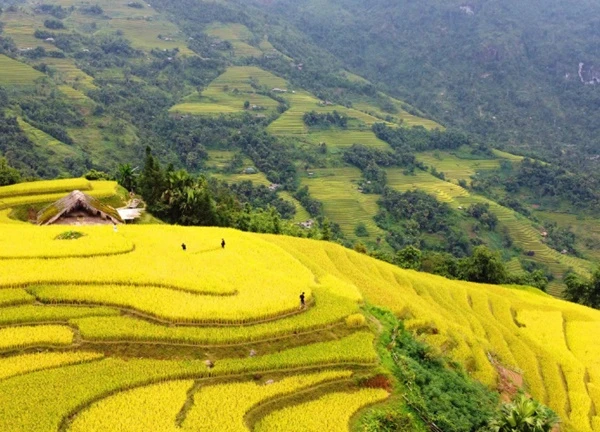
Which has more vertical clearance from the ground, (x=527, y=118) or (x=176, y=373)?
(x=176, y=373)

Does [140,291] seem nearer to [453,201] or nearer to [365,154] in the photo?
[453,201]

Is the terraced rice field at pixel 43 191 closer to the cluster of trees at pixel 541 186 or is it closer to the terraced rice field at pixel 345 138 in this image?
the terraced rice field at pixel 345 138

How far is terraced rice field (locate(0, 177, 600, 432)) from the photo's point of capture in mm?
13727

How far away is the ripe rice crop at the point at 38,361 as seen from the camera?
559 inches

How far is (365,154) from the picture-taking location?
10331cm

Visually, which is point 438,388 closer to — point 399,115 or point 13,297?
point 13,297

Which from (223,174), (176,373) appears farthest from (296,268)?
(223,174)

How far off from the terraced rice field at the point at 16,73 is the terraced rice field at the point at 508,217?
76.9 meters

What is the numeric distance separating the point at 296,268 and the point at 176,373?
32.2 ft

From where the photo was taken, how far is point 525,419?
14.6 metres

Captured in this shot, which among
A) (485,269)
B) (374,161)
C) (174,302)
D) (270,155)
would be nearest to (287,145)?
(270,155)

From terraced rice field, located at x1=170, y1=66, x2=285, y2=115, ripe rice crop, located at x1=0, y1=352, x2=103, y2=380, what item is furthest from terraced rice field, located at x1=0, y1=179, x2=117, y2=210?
terraced rice field, located at x1=170, y1=66, x2=285, y2=115

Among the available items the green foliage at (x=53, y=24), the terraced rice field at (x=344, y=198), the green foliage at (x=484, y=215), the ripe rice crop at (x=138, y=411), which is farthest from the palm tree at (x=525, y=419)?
the green foliage at (x=53, y=24)

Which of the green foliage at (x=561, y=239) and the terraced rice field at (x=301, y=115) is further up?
the green foliage at (x=561, y=239)
